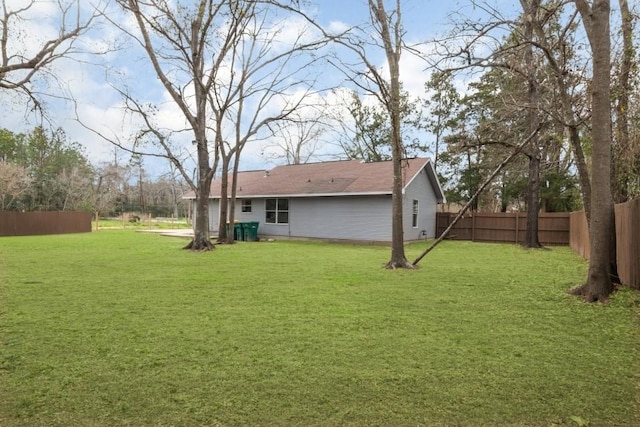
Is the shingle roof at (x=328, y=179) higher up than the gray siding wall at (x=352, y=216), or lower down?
higher up

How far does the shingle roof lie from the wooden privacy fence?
8.23 feet

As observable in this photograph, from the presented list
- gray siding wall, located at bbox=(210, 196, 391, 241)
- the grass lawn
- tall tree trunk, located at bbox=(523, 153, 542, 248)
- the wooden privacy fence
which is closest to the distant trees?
gray siding wall, located at bbox=(210, 196, 391, 241)

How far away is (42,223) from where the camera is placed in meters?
24.0

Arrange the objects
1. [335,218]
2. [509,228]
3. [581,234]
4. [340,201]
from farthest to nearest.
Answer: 1. [509,228]
2. [335,218]
3. [340,201]
4. [581,234]

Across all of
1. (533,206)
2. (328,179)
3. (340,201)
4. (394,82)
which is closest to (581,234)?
(533,206)

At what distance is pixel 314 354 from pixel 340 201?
48.9 ft

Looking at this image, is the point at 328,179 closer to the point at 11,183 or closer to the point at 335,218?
the point at 335,218

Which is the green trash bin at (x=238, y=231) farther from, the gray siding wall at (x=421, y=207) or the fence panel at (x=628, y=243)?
the fence panel at (x=628, y=243)

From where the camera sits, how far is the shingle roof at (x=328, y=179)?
1797 centimetres

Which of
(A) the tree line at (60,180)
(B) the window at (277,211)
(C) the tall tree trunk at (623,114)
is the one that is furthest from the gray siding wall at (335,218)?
(A) the tree line at (60,180)

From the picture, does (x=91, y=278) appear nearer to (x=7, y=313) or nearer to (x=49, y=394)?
(x=7, y=313)

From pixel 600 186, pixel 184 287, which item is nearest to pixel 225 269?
pixel 184 287

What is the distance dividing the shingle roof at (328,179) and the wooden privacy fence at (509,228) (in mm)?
2509

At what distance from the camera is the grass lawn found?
2.77 m
